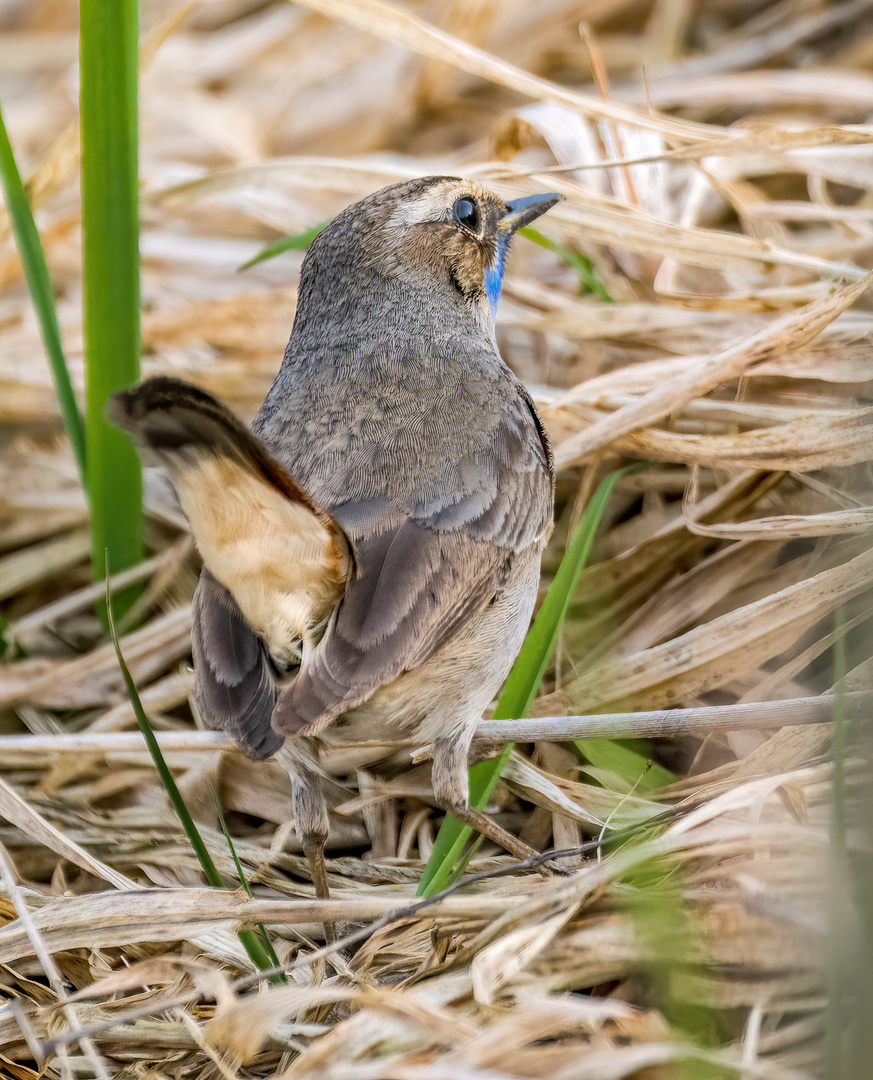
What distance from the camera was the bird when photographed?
7.68ft

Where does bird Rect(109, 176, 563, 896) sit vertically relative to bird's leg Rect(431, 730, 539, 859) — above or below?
above

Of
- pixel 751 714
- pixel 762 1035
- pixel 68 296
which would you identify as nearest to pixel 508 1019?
pixel 762 1035

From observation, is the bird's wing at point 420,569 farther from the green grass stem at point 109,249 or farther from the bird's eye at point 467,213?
Answer: the green grass stem at point 109,249


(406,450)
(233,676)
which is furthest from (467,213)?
(233,676)

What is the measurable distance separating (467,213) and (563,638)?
4.51 feet

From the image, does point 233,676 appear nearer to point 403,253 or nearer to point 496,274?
point 403,253

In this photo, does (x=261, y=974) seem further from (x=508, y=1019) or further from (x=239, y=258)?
(x=239, y=258)

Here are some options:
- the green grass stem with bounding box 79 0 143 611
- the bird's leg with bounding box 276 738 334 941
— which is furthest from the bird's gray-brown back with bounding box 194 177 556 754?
the green grass stem with bounding box 79 0 143 611

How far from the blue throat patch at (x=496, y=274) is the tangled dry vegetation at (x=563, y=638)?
331 mm

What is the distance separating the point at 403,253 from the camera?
3344 millimetres

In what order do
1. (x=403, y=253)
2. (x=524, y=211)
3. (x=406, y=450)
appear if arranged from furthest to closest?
(x=524, y=211), (x=403, y=253), (x=406, y=450)

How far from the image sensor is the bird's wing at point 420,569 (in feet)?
7.81

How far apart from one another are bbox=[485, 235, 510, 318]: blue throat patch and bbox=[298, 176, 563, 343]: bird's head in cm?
7

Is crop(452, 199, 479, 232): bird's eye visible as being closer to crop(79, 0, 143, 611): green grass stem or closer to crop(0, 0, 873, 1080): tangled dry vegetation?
crop(0, 0, 873, 1080): tangled dry vegetation
